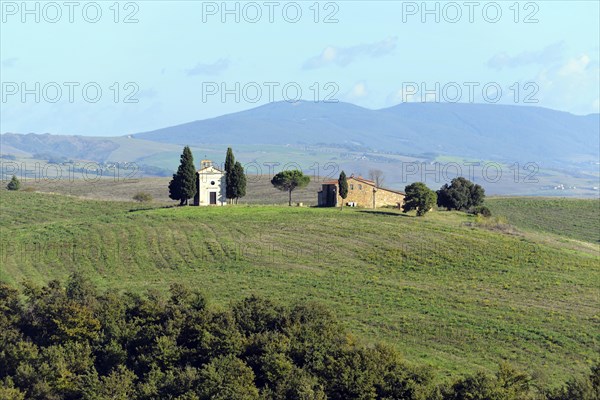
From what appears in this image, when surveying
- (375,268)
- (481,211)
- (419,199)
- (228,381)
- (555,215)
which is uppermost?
(419,199)

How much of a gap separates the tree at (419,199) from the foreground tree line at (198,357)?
39985 mm

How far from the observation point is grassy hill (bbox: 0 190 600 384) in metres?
52.4

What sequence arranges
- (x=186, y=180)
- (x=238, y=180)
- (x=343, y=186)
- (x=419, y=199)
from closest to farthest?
(x=419, y=199), (x=186, y=180), (x=238, y=180), (x=343, y=186)

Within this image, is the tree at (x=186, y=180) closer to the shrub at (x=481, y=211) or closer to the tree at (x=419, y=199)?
the tree at (x=419, y=199)

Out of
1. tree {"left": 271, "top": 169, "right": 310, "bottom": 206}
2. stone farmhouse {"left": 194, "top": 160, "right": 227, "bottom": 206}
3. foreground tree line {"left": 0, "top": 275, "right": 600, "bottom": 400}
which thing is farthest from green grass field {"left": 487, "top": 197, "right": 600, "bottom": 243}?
foreground tree line {"left": 0, "top": 275, "right": 600, "bottom": 400}

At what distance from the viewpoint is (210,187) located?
9250cm

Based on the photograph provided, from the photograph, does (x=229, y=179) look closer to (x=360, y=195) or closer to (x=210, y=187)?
(x=210, y=187)

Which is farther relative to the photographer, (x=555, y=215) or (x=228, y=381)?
(x=555, y=215)

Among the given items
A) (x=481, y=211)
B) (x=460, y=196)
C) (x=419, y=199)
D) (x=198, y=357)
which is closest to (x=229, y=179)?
(x=419, y=199)

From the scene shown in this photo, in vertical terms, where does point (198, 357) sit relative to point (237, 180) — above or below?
below

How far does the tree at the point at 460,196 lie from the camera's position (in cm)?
9631

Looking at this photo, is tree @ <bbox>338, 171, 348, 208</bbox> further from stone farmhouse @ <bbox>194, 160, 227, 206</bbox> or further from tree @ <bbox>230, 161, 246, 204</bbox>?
stone farmhouse @ <bbox>194, 160, 227, 206</bbox>

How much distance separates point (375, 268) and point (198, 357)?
26.4 meters

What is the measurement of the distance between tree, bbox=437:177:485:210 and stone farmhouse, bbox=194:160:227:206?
21.9 m
